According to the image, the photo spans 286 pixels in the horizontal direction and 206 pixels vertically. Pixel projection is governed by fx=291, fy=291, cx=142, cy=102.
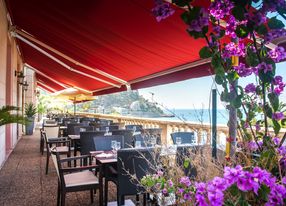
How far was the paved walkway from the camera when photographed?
4484mm

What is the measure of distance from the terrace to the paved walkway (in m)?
0.02

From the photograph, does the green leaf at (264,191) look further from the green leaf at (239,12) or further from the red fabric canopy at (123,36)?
the red fabric canopy at (123,36)

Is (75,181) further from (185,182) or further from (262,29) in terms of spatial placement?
(262,29)

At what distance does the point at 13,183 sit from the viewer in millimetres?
5367

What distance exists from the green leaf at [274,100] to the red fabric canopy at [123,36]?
7.21 ft

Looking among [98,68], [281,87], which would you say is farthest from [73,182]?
[98,68]

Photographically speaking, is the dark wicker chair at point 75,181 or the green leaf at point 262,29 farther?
the dark wicker chair at point 75,181

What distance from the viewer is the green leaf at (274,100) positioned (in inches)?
45.5

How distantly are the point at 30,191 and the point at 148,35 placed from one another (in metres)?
3.24

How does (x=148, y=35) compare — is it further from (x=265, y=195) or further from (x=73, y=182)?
(x=265, y=195)

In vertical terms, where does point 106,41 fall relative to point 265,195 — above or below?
above

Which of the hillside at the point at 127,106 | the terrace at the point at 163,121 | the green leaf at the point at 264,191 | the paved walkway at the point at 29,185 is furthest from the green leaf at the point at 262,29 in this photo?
the paved walkway at the point at 29,185

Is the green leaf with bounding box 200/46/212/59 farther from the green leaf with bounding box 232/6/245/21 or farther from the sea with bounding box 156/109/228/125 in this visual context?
the sea with bounding box 156/109/228/125

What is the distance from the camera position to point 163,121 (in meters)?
8.38
